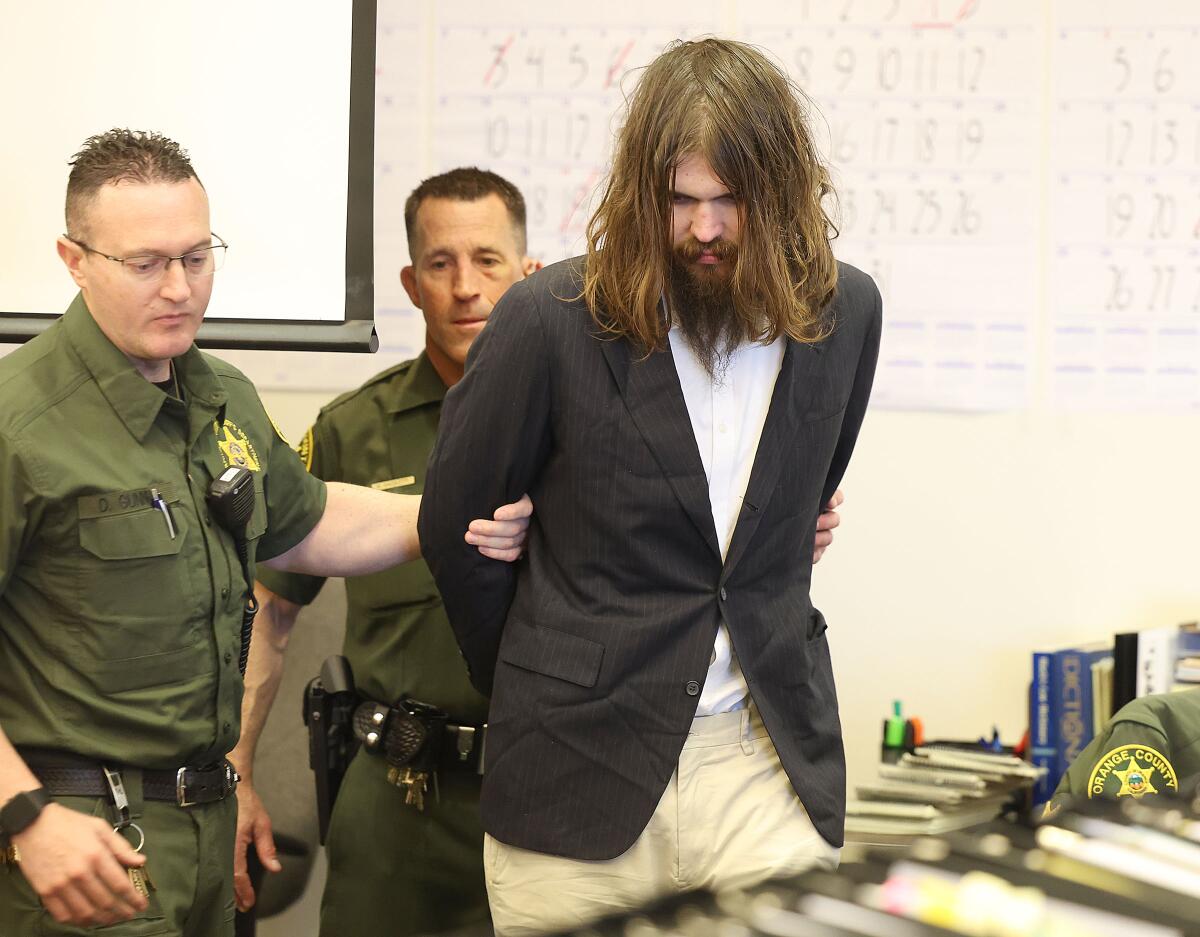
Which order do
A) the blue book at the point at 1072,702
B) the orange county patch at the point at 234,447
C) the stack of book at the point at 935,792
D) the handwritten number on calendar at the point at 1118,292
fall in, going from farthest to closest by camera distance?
1. the handwritten number on calendar at the point at 1118,292
2. the blue book at the point at 1072,702
3. the stack of book at the point at 935,792
4. the orange county patch at the point at 234,447

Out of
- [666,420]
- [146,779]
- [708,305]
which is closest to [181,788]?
[146,779]

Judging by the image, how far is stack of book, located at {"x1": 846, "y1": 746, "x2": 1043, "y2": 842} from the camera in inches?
98.5

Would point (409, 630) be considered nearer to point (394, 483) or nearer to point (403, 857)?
point (394, 483)

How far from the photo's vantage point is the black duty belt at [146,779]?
1.60 meters

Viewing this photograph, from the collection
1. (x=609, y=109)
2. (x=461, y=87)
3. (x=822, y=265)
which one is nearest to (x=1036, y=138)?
(x=609, y=109)

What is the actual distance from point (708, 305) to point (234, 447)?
67 centimetres

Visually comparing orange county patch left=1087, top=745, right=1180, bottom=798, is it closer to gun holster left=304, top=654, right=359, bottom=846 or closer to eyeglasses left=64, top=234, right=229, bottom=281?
gun holster left=304, top=654, right=359, bottom=846

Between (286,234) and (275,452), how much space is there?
1.60ft

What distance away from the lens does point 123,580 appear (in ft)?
5.37

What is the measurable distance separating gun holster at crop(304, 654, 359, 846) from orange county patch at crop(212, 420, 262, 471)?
582mm

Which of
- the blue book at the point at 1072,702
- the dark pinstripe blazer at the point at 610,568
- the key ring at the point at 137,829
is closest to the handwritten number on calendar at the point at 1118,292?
the blue book at the point at 1072,702

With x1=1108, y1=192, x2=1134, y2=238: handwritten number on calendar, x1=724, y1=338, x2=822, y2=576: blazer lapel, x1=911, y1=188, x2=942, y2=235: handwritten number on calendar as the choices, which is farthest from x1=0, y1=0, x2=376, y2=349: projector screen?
x1=1108, y1=192, x2=1134, y2=238: handwritten number on calendar

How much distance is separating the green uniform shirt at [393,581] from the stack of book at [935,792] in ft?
2.57

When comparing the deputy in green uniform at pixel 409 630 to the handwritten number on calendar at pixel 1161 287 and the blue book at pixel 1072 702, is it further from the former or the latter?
the handwritten number on calendar at pixel 1161 287
